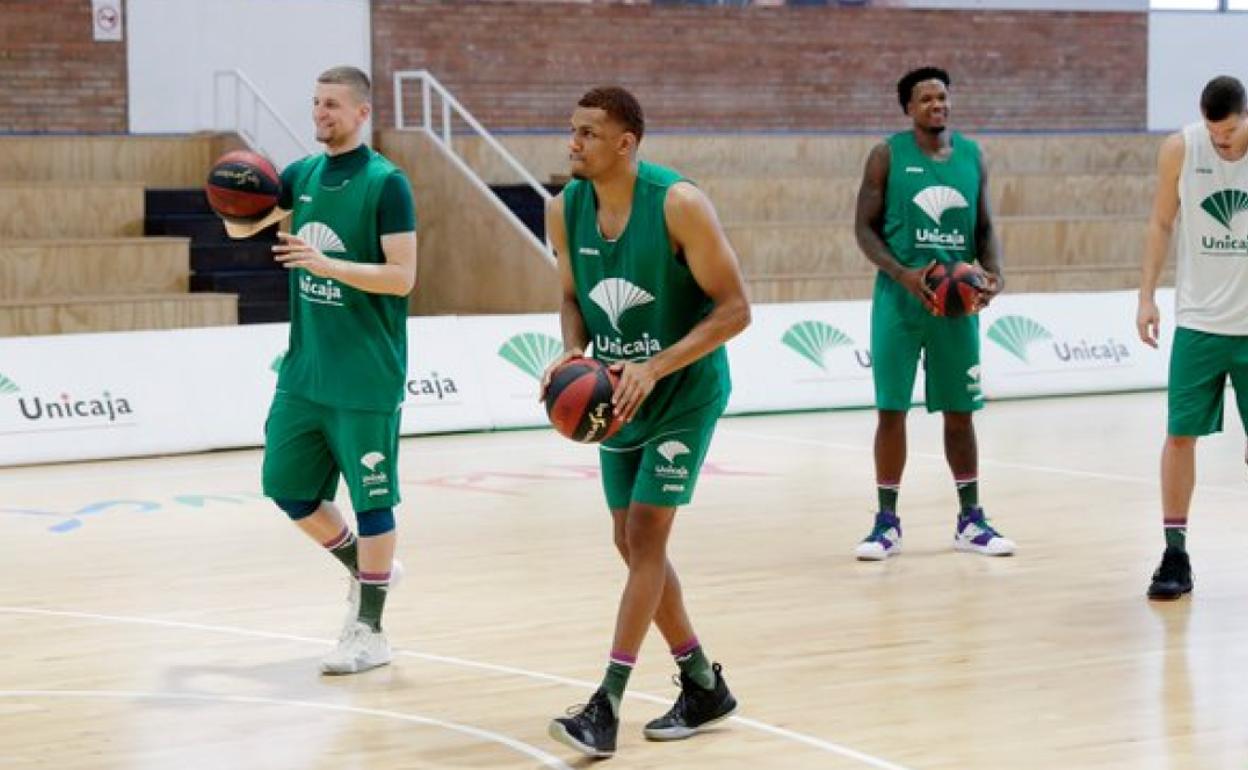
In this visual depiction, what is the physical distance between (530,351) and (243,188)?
6606 mm

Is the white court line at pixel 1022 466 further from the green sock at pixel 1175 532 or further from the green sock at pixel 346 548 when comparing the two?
the green sock at pixel 346 548

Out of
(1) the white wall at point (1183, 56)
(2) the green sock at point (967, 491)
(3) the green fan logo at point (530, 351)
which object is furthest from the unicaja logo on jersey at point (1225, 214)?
(1) the white wall at point (1183, 56)

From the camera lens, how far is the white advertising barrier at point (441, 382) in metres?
12.5

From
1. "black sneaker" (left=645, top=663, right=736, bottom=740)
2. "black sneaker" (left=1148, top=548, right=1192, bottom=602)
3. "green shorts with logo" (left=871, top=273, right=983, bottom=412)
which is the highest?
"green shorts with logo" (left=871, top=273, right=983, bottom=412)

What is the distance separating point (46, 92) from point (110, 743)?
11754 mm

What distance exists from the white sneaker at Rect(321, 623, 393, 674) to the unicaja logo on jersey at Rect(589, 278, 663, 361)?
53.0 inches

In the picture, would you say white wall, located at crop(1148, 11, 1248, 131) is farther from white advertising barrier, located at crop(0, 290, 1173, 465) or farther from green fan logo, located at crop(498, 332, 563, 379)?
green fan logo, located at crop(498, 332, 563, 379)

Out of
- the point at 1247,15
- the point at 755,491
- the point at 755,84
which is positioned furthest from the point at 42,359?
the point at 1247,15

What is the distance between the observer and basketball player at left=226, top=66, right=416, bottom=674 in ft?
20.8

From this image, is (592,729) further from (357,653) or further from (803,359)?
(803,359)

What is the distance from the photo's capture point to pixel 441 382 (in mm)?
12680

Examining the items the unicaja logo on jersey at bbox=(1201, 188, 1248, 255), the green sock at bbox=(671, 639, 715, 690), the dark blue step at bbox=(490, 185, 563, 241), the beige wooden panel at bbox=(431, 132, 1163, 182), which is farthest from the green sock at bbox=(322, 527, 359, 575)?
the beige wooden panel at bbox=(431, 132, 1163, 182)

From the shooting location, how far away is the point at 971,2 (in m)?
20.1

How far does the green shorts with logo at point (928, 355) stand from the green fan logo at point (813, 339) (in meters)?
5.37
